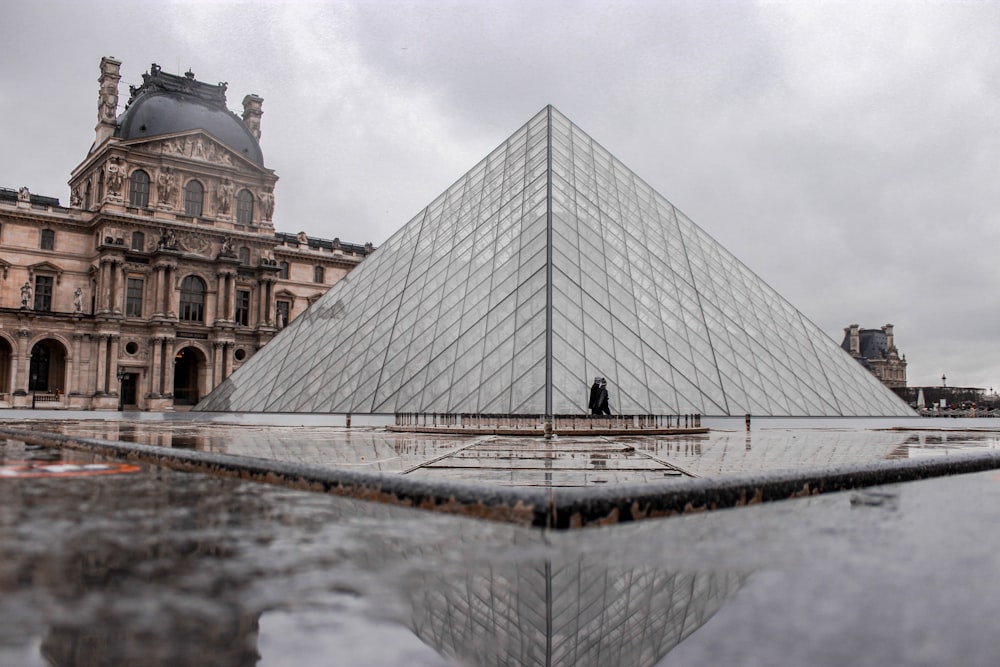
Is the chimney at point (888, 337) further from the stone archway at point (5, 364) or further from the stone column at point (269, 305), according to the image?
the stone archway at point (5, 364)

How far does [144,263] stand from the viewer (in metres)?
53.0

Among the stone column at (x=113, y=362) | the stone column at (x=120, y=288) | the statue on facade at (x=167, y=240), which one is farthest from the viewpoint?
the statue on facade at (x=167, y=240)

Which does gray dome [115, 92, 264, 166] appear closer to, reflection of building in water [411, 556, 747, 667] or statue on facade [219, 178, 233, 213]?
statue on facade [219, 178, 233, 213]

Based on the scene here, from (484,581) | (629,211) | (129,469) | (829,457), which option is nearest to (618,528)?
(484,581)

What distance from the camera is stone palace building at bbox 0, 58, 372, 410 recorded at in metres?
49.5

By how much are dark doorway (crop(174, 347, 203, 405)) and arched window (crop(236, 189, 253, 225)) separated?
1064 centimetres

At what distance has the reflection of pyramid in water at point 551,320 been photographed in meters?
19.4

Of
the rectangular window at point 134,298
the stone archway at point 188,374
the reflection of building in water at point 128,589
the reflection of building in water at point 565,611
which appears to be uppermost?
the rectangular window at point 134,298

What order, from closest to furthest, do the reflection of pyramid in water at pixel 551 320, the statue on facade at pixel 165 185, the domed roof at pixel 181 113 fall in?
1. the reflection of pyramid in water at pixel 551 320
2. the statue on facade at pixel 165 185
3. the domed roof at pixel 181 113

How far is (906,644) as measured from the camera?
1.81 meters

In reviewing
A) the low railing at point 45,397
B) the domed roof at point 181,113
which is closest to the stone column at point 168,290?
the low railing at point 45,397

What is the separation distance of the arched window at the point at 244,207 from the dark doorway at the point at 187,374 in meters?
10.6

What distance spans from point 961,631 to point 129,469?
222 inches

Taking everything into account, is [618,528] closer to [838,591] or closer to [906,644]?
[838,591]
